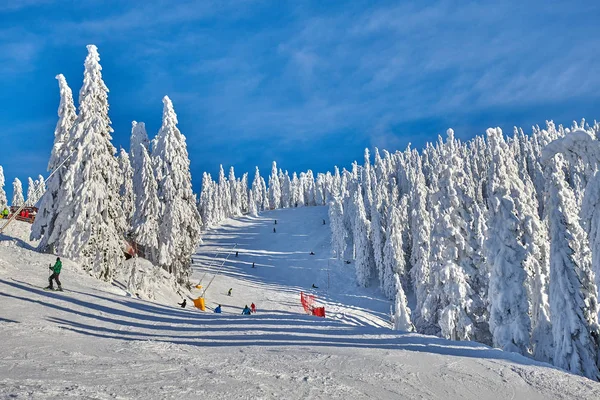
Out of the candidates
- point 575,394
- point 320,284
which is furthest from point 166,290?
point 320,284

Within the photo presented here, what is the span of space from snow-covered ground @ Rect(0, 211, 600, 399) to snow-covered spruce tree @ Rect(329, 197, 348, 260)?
181ft

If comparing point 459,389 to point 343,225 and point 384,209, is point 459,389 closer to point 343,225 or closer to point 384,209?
point 384,209

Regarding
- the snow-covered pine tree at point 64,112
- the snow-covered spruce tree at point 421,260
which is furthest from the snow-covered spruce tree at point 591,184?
the snow-covered pine tree at point 64,112

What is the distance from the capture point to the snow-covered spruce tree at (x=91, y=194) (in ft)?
80.5

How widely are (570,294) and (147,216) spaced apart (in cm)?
2931

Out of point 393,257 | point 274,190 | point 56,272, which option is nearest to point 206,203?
point 274,190

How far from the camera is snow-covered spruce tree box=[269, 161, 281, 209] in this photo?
479 ft

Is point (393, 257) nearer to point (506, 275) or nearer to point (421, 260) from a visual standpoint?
point (421, 260)

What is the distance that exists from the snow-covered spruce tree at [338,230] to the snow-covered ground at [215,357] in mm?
55184

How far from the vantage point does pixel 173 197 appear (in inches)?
1412

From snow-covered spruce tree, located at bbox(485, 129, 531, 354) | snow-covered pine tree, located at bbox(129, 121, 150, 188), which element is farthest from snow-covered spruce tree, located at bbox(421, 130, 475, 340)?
snow-covered pine tree, located at bbox(129, 121, 150, 188)

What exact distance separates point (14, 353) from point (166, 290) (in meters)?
20.5

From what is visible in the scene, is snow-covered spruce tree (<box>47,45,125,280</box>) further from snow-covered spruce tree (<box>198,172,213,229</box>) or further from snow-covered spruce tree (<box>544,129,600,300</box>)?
snow-covered spruce tree (<box>198,172,213,229</box>)

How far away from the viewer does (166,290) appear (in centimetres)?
2970
